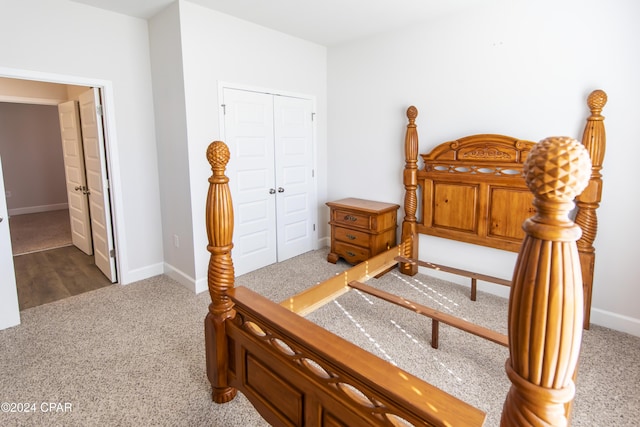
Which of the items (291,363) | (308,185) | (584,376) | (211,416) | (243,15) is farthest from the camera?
(308,185)

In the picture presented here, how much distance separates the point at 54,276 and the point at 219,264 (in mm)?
3095

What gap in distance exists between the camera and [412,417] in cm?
106

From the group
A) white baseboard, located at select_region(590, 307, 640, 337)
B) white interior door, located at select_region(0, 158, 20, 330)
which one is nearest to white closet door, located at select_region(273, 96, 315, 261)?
white interior door, located at select_region(0, 158, 20, 330)

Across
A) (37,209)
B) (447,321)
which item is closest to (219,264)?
(447,321)

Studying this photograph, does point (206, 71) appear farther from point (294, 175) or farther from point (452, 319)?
point (452, 319)

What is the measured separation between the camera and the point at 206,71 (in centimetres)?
334

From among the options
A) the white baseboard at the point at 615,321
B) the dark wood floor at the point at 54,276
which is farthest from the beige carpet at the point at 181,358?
the dark wood floor at the point at 54,276

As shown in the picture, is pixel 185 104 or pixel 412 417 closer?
pixel 412 417

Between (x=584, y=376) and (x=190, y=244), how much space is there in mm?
3291

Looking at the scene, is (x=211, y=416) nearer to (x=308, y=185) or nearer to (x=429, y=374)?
(x=429, y=374)

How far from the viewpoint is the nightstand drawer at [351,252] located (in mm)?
3961

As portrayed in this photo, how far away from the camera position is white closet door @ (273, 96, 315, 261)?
4160mm

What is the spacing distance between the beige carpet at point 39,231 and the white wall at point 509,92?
4.52 metres

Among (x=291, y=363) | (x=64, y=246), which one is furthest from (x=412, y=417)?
(x=64, y=246)
